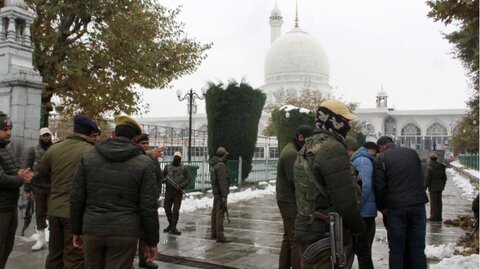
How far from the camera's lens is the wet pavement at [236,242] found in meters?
6.45

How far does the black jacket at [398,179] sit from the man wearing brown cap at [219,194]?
11.2ft

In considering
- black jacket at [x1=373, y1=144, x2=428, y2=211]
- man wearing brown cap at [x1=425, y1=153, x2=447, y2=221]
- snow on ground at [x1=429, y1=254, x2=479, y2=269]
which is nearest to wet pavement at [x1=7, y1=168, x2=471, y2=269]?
man wearing brown cap at [x1=425, y1=153, x2=447, y2=221]

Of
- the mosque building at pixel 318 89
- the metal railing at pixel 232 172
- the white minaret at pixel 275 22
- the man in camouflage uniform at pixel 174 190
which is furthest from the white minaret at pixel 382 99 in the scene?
the man in camouflage uniform at pixel 174 190

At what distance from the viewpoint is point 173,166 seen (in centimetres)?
905

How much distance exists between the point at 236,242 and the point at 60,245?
13.2 feet

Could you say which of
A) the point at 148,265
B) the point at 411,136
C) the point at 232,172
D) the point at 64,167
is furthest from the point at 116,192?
the point at 411,136

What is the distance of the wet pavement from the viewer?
21.1 feet

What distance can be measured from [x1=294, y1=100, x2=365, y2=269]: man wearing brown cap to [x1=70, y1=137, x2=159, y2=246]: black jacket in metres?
1.18

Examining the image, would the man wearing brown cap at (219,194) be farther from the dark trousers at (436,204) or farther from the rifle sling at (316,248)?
the dark trousers at (436,204)

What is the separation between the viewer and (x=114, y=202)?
134 inches

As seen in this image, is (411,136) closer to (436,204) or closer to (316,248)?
(436,204)

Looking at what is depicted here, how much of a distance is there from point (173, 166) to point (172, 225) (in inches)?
47.0

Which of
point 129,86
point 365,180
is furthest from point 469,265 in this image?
point 129,86

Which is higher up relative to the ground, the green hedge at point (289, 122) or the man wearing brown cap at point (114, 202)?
the green hedge at point (289, 122)
